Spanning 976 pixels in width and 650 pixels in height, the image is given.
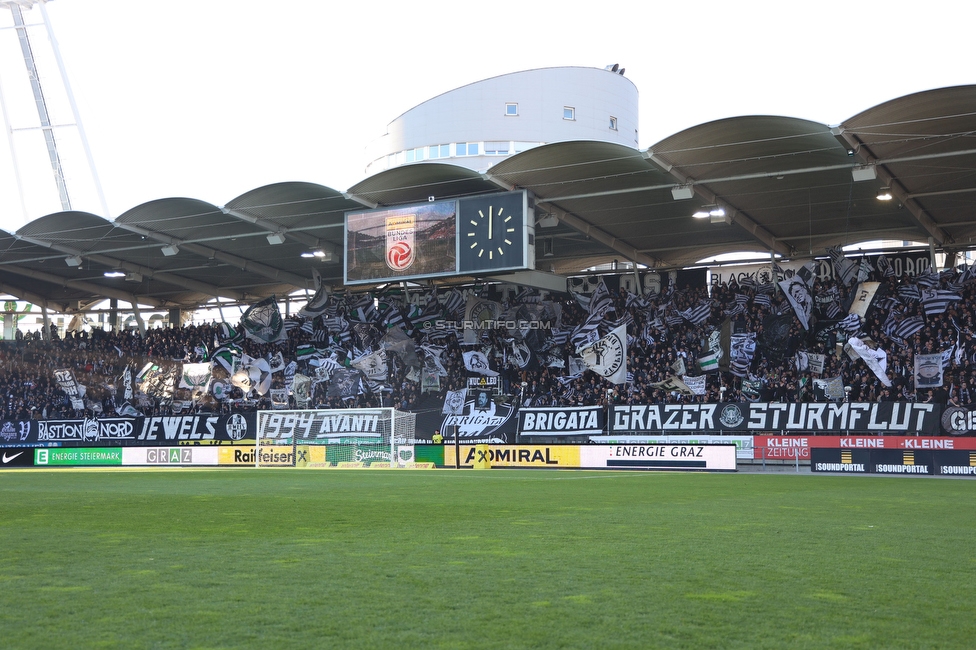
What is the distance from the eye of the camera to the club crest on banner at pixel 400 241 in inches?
1363

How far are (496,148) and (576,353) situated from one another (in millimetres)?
31580

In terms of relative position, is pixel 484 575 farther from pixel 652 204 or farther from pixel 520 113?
pixel 520 113

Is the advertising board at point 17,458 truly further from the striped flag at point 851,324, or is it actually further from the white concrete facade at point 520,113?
the white concrete facade at point 520,113

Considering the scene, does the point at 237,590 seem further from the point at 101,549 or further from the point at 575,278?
the point at 575,278

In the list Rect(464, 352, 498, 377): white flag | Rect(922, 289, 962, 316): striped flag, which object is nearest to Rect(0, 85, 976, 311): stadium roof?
Rect(922, 289, 962, 316): striped flag

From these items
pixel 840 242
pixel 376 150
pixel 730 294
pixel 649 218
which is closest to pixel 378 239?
pixel 649 218

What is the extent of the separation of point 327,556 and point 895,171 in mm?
27855

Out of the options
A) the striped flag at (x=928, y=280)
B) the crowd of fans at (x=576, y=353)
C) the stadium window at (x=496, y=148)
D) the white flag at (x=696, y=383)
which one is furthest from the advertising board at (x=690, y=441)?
the stadium window at (x=496, y=148)

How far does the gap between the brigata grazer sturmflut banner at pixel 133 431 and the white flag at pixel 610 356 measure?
49.4ft

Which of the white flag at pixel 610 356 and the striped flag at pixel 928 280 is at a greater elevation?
the striped flag at pixel 928 280

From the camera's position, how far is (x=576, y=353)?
4028 cm

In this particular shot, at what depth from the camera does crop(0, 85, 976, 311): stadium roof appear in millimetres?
28391

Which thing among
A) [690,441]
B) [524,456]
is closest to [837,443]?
[690,441]

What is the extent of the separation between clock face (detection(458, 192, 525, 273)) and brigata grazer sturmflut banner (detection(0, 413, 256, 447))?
1428cm
